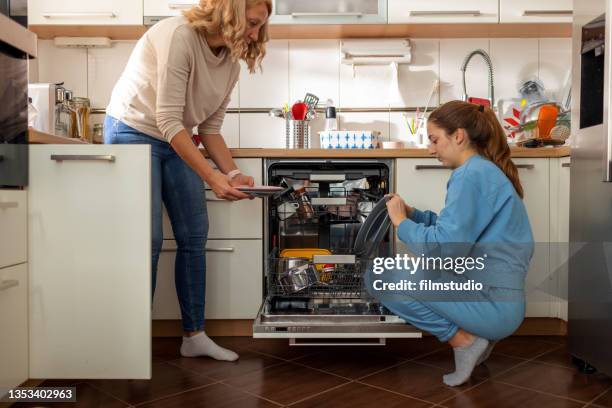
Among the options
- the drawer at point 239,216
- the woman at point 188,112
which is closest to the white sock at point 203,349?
the woman at point 188,112

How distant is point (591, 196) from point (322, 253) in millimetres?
915

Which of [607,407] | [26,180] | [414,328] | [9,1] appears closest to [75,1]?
[9,1]

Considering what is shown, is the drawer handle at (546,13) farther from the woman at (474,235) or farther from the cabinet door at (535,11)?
the woman at (474,235)

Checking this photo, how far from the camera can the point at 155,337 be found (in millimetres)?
2314

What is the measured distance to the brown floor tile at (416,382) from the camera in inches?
65.3

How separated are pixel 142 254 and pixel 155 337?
33.6 inches

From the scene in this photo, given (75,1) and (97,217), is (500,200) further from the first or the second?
(75,1)

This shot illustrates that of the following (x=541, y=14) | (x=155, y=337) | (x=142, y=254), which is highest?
(x=541, y=14)

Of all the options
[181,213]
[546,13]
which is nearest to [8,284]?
[181,213]

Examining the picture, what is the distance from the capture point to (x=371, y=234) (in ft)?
6.73

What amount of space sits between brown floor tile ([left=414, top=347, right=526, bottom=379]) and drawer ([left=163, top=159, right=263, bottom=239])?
0.76 m

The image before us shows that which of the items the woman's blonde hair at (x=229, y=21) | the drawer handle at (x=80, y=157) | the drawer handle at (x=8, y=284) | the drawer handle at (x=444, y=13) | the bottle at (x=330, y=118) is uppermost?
the drawer handle at (x=444, y=13)

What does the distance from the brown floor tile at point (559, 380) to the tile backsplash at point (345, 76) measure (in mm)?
1263

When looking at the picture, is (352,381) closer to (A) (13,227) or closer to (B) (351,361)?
(B) (351,361)
